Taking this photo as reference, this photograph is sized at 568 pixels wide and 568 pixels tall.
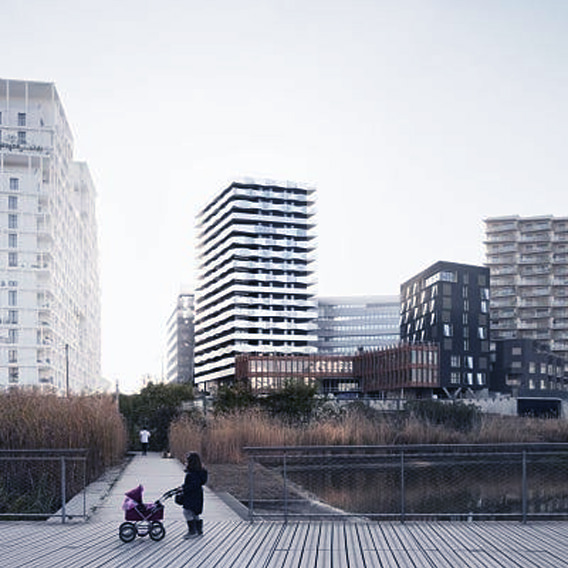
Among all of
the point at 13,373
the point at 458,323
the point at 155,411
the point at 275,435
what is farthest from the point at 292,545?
the point at 458,323

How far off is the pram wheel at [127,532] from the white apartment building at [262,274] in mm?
105870

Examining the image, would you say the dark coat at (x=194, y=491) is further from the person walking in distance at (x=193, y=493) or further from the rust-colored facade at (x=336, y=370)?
the rust-colored facade at (x=336, y=370)

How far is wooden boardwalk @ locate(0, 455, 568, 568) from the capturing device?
1059 centimetres

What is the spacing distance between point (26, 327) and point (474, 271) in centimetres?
4553

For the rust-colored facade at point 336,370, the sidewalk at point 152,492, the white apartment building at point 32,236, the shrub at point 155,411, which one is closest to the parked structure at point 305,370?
the rust-colored facade at point 336,370

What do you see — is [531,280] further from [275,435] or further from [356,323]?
[275,435]

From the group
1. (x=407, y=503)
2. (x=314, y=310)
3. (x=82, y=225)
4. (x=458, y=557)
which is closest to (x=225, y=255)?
(x=314, y=310)

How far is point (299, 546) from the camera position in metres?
11.7

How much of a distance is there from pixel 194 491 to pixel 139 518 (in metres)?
0.87

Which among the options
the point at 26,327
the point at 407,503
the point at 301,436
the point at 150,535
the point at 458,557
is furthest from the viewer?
the point at 26,327

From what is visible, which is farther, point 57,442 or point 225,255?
point 225,255

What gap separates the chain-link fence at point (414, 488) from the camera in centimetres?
1645

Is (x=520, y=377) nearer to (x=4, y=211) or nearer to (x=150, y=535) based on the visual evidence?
(x=4, y=211)

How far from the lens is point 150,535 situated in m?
12.4
